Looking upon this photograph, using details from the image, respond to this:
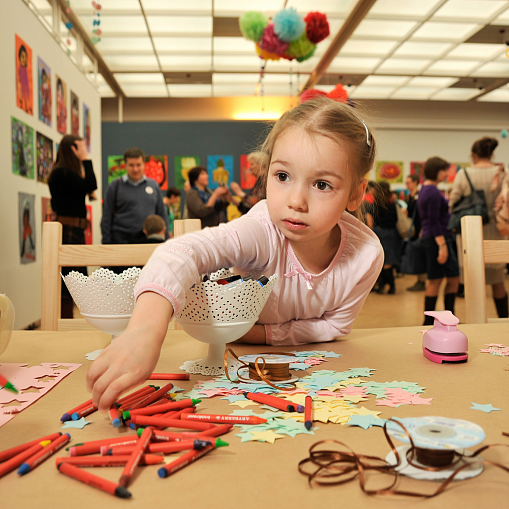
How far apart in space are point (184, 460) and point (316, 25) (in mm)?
2592

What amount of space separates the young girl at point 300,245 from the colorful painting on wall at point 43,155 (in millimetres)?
2867

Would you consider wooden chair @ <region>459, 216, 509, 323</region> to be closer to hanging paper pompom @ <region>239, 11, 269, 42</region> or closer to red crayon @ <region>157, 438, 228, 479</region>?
red crayon @ <region>157, 438, 228, 479</region>

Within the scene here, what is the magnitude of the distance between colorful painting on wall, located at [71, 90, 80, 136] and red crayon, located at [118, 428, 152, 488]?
14.3ft

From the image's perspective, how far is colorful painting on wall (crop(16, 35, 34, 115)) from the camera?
2.87 meters

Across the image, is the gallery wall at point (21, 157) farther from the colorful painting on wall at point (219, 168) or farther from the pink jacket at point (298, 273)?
the colorful painting on wall at point (219, 168)

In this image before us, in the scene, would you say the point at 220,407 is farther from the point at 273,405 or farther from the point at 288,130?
the point at 288,130

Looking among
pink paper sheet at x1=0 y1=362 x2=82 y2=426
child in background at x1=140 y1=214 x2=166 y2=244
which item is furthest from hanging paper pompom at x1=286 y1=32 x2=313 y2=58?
pink paper sheet at x1=0 y1=362 x2=82 y2=426

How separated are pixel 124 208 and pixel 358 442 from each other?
10.2ft

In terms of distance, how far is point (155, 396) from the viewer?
0.51 metres

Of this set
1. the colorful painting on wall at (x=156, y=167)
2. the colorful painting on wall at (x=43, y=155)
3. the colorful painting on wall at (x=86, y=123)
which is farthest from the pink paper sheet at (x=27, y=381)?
the colorful painting on wall at (x=156, y=167)

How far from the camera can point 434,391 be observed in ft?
1.78

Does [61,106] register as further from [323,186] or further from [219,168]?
[323,186]

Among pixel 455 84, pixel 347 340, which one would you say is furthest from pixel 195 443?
pixel 455 84

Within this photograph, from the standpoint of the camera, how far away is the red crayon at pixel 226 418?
45 cm
